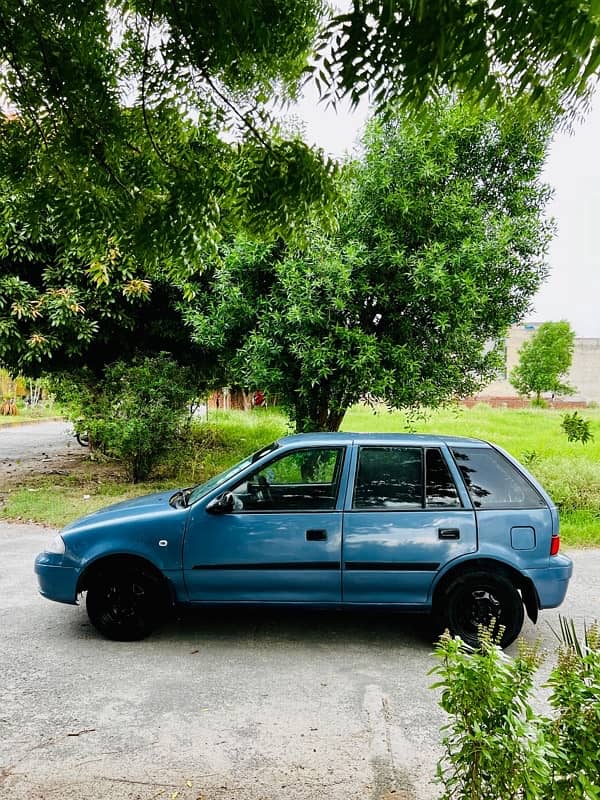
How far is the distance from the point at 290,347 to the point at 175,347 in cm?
413

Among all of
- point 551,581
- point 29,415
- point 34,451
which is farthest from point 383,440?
point 29,415

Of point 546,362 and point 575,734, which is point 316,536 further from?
point 546,362

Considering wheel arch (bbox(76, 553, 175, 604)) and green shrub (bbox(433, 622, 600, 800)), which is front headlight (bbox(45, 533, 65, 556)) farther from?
green shrub (bbox(433, 622, 600, 800))

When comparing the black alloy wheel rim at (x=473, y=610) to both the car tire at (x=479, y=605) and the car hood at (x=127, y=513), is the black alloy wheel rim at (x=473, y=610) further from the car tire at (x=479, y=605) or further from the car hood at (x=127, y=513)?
the car hood at (x=127, y=513)

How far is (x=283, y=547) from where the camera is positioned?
4902mm

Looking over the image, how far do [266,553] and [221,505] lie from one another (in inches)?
20.7

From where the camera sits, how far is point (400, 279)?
9.35 metres

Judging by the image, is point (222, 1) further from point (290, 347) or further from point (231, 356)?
point (231, 356)

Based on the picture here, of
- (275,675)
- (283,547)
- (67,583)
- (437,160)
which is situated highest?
(437,160)

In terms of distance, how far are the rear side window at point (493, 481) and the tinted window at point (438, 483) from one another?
126 millimetres

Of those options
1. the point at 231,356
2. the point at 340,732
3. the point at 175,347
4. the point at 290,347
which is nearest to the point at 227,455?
the point at 175,347

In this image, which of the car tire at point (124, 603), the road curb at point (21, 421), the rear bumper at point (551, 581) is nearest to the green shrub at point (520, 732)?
the rear bumper at point (551, 581)

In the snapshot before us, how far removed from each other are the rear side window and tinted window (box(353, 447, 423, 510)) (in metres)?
0.39

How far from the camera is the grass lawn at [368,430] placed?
980 cm
